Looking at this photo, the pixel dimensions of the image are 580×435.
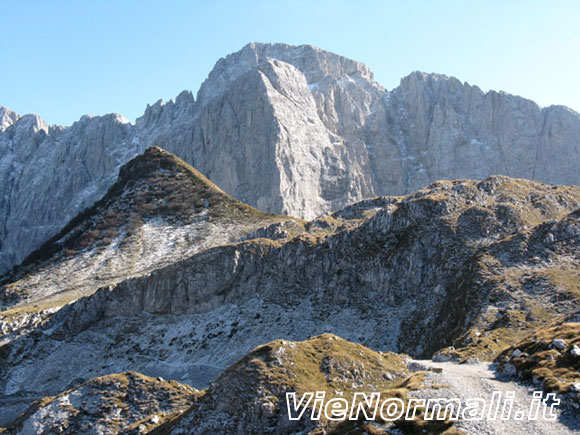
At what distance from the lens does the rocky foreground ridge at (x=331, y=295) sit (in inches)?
2800

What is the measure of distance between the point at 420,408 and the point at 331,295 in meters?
51.7

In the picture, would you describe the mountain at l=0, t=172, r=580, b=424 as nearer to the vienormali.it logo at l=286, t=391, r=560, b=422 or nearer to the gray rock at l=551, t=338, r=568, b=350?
the gray rock at l=551, t=338, r=568, b=350

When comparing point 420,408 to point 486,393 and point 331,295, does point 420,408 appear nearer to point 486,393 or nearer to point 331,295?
point 486,393

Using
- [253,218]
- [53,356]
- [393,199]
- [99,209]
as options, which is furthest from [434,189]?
[99,209]

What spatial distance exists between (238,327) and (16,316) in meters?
41.5

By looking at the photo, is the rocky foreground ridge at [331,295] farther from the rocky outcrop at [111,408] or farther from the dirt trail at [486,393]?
the rocky outcrop at [111,408]

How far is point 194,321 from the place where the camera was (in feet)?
289

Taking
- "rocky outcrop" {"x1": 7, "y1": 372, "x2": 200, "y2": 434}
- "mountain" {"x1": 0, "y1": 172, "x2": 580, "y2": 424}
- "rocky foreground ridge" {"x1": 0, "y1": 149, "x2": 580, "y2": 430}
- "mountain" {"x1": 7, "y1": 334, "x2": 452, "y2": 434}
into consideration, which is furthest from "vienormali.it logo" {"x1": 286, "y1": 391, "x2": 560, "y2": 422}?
"mountain" {"x1": 0, "y1": 172, "x2": 580, "y2": 424}

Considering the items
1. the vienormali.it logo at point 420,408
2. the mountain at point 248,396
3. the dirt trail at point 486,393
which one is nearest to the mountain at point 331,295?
the dirt trail at point 486,393

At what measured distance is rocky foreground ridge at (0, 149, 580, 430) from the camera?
71.1 meters

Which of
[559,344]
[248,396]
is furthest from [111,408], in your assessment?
[559,344]

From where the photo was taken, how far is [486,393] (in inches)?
1427

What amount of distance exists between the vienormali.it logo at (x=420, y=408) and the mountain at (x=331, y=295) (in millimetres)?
27017

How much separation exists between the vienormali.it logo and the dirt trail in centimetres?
41
